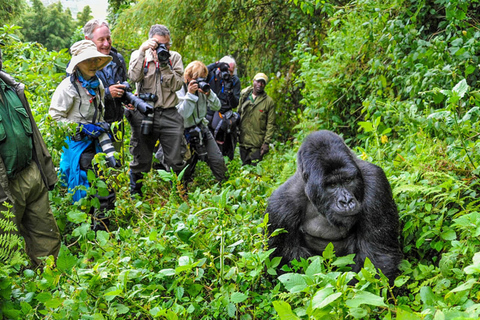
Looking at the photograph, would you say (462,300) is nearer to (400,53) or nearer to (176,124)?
(400,53)

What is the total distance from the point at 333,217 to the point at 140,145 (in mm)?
2893

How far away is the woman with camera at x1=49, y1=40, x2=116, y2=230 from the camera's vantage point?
3865 millimetres

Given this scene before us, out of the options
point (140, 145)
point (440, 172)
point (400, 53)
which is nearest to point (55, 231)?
point (140, 145)

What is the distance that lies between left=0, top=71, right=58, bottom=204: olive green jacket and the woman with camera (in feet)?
1.33

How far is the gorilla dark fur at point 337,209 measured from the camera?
257 centimetres

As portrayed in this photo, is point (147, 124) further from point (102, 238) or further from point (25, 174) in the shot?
point (102, 238)

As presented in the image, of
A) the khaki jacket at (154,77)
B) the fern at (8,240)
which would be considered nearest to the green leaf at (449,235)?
the fern at (8,240)

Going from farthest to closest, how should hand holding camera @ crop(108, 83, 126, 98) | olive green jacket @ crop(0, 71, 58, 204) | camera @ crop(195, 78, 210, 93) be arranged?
1. camera @ crop(195, 78, 210, 93)
2. hand holding camera @ crop(108, 83, 126, 98)
3. olive green jacket @ crop(0, 71, 58, 204)

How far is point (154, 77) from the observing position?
492 cm

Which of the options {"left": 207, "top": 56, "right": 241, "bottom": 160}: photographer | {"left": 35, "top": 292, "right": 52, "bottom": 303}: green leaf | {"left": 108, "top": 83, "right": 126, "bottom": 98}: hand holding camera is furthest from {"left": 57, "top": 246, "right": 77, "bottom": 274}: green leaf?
{"left": 207, "top": 56, "right": 241, "bottom": 160}: photographer

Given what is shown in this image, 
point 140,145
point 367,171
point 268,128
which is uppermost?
point 367,171

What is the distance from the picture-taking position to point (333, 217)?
103 inches

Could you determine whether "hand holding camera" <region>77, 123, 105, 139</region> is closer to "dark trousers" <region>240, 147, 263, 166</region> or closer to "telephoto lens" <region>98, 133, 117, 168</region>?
"telephoto lens" <region>98, 133, 117, 168</region>

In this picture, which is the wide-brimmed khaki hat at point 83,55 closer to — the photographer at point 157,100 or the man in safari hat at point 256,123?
the photographer at point 157,100
